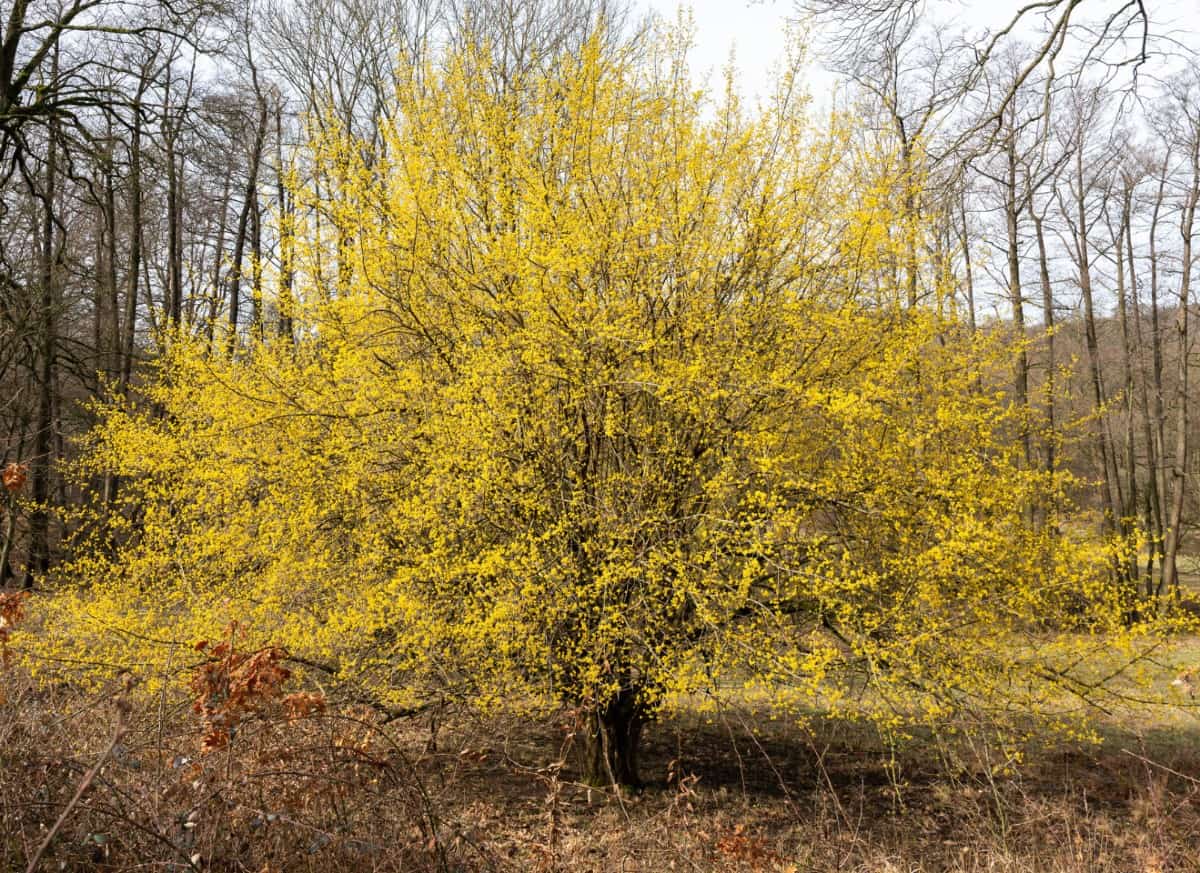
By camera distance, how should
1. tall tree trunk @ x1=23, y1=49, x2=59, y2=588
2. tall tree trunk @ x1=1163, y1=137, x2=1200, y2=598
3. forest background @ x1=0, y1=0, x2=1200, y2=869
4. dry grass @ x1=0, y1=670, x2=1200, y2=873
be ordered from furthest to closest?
tall tree trunk @ x1=1163, y1=137, x2=1200, y2=598, tall tree trunk @ x1=23, y1=49, x2=59, y2=588, forest background @ x1=0, y1=0, x2=1200, y2=869, dry grass @ x1=0, y1=670, x2=1200, y2=873

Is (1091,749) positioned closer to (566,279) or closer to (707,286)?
(707,286)

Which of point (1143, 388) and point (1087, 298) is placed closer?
point (1087, 298)

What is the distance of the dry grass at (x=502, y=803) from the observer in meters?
2.49

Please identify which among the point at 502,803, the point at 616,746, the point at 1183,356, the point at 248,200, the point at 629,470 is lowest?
the point at 502,803

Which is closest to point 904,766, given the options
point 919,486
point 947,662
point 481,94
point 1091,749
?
point 1091,749

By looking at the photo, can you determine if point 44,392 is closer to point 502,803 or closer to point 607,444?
point 502,803

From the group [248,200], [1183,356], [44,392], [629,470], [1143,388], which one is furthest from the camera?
[1143,388]

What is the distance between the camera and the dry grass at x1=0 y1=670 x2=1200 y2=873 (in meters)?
2.49

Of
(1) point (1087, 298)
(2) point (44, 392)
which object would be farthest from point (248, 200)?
(1) point (1087, 298)

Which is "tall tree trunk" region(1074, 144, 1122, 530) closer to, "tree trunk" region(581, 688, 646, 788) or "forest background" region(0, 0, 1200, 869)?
"forest background" region(0, 0, 1200, 869)

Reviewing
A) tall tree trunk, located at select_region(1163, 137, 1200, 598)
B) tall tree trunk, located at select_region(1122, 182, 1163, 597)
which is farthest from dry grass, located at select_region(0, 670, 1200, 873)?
tall tree trunk, located at select_region(1122, 182, 1163, 597)

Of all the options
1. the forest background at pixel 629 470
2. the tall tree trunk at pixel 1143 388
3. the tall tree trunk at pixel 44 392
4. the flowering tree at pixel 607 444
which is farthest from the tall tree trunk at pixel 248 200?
the tall tree trunk at pixel 1143 388

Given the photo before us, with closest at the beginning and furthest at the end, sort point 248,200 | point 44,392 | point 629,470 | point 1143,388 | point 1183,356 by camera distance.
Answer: point 629,470, point 44,392, point 1183,356, point 248,200, point 1143,388

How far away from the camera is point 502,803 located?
584cm
